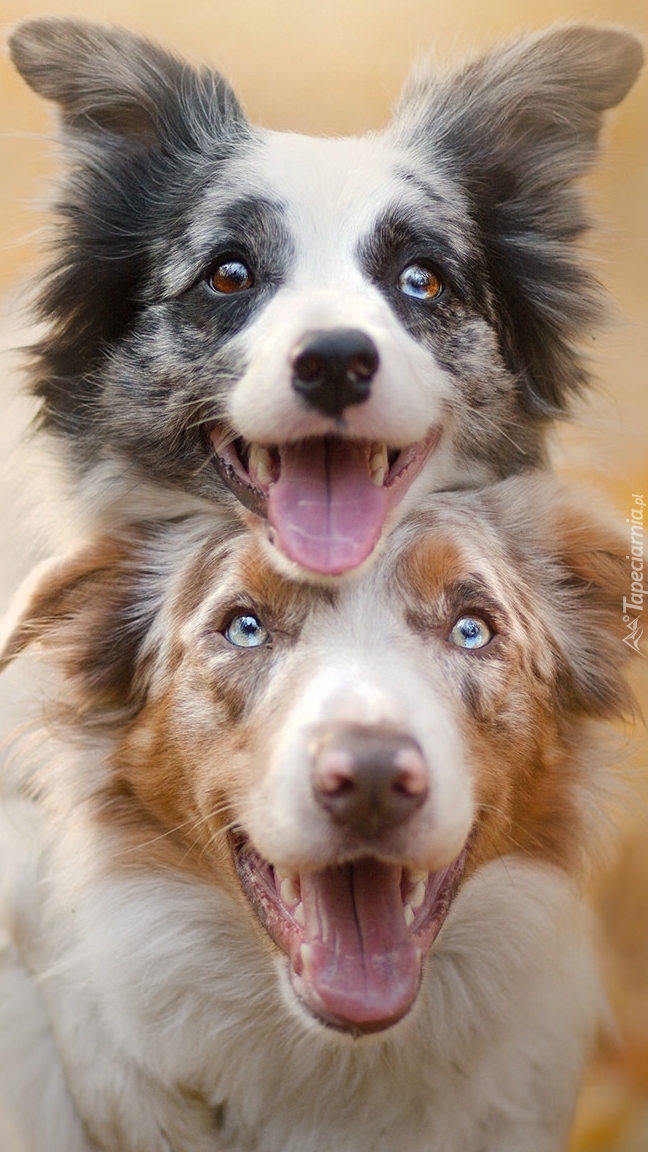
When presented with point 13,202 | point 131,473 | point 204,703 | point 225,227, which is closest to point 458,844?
point 204,703

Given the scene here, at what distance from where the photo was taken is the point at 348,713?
1372 millimetres

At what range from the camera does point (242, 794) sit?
59.3 inches

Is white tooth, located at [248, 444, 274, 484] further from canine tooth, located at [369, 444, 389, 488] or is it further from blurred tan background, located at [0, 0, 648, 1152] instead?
blurred tan background, located at [0, 0, 648, 1152]

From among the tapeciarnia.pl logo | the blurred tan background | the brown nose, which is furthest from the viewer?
the tapeciarnia.pl logo

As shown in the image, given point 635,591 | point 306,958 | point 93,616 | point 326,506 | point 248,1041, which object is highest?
point 326,506

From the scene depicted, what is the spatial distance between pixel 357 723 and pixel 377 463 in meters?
0.32

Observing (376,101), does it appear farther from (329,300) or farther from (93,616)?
(93,616)

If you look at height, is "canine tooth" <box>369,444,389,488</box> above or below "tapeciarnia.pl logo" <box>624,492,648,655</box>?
above

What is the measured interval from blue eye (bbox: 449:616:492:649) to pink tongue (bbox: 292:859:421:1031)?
31cm

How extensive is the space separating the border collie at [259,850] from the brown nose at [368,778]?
0.15m

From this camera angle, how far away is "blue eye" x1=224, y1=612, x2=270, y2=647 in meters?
1.57

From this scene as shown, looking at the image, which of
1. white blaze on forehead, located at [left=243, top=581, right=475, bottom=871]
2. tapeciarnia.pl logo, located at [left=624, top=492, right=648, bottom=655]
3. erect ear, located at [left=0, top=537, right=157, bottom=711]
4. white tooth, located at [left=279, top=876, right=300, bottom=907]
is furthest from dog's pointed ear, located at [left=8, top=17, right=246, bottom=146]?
white tooth, located at [left=279, top=876, right=300, bottom=907]

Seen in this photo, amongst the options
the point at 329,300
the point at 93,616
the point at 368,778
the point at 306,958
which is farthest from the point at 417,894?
the point at 329,300

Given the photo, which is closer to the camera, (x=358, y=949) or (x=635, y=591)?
(x=358, y=949)
